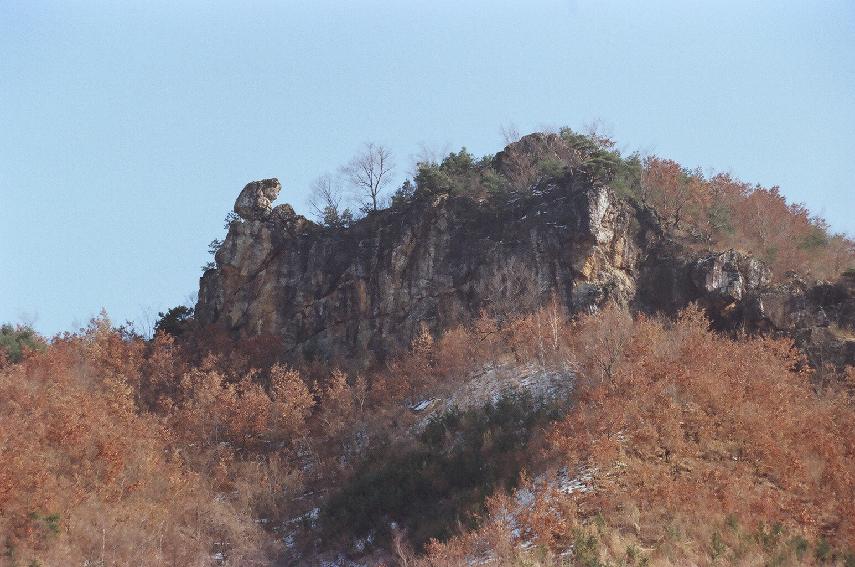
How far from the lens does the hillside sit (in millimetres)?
19531

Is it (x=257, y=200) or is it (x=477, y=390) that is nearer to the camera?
(x=477, y=390)

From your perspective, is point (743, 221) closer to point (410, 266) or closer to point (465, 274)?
point (465, 274)

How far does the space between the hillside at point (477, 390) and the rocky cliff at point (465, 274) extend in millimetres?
122

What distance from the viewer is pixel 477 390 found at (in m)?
29.1

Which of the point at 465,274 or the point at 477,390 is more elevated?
the point at 465,274

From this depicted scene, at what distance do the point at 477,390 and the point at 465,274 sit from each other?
8.44 m

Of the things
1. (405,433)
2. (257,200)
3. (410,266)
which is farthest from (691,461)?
(257,200)

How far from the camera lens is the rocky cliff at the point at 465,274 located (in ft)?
104

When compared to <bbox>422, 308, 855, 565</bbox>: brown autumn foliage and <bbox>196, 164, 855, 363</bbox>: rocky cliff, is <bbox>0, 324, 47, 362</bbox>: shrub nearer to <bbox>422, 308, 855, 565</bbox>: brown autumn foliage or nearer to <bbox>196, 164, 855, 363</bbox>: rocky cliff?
<bbox>196, 164, 855, 363</bbox>: rocky cliff

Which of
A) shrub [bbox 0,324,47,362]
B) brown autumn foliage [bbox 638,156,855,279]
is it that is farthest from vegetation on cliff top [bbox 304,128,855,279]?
shrub [bbox 0,324,47,362]

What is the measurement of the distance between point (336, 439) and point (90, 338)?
1321 centimetres

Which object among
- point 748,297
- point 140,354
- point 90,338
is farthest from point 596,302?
Answer: point 90,338

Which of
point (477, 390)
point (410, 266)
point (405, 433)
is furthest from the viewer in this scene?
point (410, 266)

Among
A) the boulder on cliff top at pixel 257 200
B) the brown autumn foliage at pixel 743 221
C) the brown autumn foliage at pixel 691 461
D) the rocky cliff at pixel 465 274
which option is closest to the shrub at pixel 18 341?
the rocky cliff at pixel 465 274
